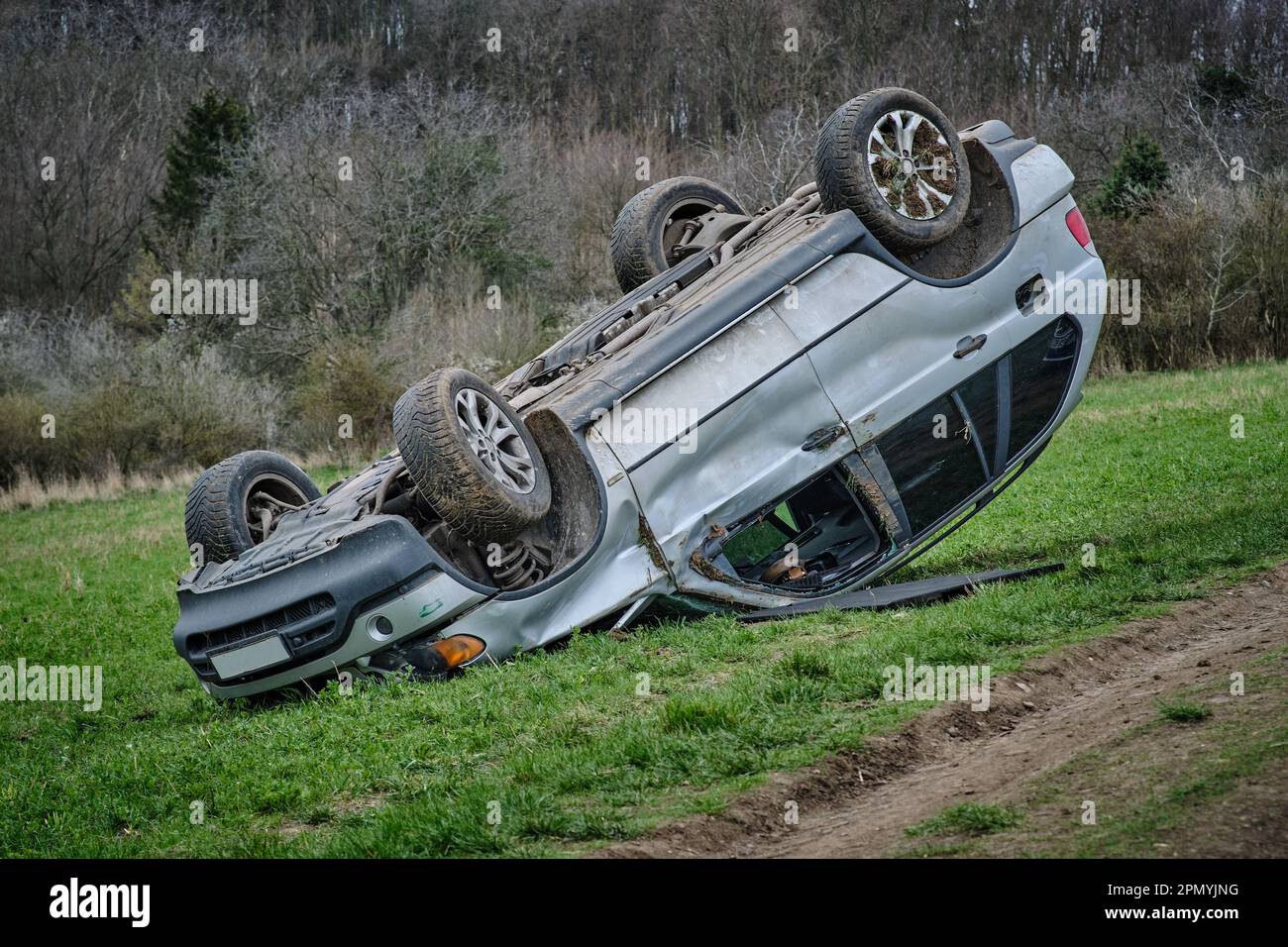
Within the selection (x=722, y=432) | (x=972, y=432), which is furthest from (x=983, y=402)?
(x=722, y=432)

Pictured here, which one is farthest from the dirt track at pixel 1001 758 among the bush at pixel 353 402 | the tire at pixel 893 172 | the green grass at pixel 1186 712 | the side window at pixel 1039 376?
the bush at pixel 353 402

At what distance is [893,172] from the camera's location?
814 cm

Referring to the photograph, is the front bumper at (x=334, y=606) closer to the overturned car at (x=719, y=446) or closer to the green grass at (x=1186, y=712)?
the overturned car at (x=719, y=446)

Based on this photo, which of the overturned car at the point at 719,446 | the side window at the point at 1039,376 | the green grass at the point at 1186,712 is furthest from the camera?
the side window at the point at 1039,376

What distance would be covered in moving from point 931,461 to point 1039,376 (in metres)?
1.05

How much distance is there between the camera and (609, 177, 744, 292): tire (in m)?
9.52

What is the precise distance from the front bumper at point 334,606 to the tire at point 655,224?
3.33 meters

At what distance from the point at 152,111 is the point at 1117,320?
145 feet

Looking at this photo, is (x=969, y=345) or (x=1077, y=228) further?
(x=1077, y=228)

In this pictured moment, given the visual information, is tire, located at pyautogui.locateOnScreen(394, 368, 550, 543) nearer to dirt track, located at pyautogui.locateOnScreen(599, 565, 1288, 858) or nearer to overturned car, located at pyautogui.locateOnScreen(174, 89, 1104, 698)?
overturned car, located at pyautogui.locateOnScreen(174, 89, 1104, 698)

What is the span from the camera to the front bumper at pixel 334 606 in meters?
6.76

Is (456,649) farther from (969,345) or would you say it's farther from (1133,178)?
(1133,178)

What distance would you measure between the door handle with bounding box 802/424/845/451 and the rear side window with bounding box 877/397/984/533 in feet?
1.03

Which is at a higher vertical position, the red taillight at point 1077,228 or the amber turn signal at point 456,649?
the red taillight at point 1077,228
